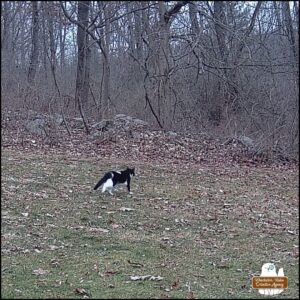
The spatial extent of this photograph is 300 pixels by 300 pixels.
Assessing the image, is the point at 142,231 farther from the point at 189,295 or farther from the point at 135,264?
the point at 189,295

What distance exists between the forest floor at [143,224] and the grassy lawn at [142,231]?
2 centimetres

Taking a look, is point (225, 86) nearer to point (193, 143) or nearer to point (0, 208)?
point (193, 143)

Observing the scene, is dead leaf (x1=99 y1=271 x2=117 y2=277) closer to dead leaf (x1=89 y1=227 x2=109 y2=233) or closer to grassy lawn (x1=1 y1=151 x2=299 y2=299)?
grassy lawn (x1=1 y1=151 x2=299 y2=299)

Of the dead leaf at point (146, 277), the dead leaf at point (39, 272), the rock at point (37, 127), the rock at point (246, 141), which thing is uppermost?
the rock at point (37, 127)

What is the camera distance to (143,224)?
28.2 feet

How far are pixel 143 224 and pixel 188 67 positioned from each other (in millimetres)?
9839

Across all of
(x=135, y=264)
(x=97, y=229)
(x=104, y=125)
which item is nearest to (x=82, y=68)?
(x=104, y=125)

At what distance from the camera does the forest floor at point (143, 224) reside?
6.04 m

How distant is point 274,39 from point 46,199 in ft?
36.4

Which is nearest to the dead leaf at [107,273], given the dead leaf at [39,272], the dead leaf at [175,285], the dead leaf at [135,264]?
the dead leaf at [135,264]

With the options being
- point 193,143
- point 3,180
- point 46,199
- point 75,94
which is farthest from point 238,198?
point 75,94

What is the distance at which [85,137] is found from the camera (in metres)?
15.8

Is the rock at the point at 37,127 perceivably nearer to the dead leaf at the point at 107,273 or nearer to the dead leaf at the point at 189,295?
the dead leaf at the point at 107,273

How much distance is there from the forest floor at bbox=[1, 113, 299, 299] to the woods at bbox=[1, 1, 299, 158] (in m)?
2.24
